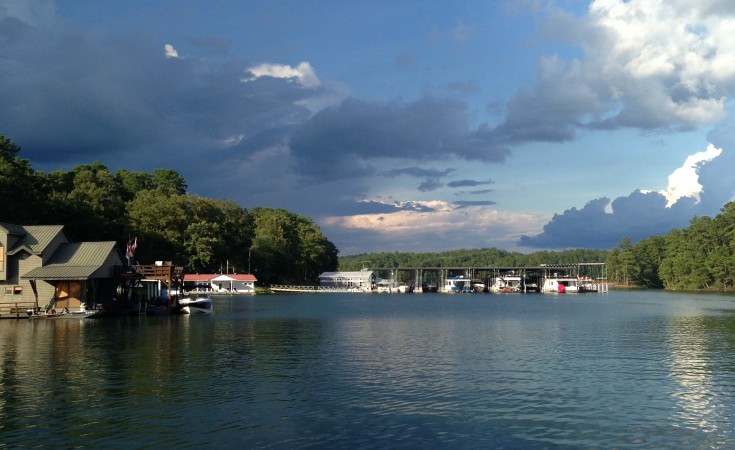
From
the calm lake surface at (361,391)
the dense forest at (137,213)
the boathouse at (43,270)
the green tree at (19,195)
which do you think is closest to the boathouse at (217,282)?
the dense forest at (137,213)

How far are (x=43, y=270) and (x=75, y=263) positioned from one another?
2.95 metres

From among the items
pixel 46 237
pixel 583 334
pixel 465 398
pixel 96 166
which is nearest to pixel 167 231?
pixel 96 166

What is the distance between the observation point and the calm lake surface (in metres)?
20.9

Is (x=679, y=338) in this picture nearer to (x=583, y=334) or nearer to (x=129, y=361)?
(x=583, y=334)

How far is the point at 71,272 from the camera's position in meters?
Result: 61.8

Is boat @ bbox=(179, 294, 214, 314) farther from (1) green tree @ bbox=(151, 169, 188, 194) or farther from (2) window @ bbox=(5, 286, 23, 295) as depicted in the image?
(1) green tree @ bbox=(151, 169, 188, 194)

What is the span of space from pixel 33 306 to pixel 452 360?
45.6 metres

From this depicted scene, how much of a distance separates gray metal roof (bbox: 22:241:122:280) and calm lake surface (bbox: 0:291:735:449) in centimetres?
930

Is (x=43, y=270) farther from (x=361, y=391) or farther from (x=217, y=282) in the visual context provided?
(x=217, y=282)

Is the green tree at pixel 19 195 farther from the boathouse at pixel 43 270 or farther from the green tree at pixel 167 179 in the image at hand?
the green tree at pixel 167 179

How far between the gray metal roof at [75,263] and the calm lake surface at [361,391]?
9.30 metres

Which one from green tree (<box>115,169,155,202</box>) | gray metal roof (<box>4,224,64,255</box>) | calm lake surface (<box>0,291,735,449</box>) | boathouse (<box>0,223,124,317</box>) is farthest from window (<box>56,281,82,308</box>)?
green tree (<box>115,169,155,202</box>)

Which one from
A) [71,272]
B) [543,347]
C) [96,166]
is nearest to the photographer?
[543,347]

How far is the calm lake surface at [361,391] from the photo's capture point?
20.9 meters
